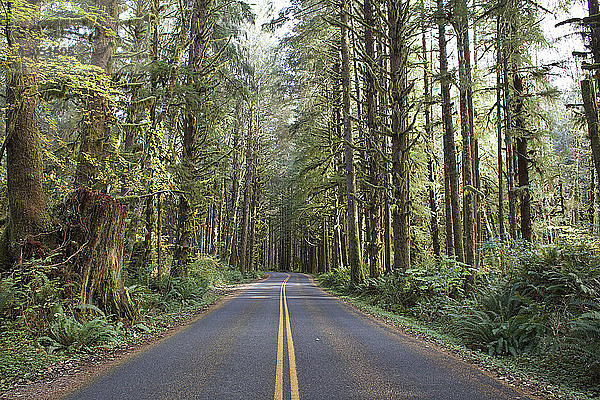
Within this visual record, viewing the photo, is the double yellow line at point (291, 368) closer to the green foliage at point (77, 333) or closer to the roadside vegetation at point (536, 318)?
the roadside vegetation at point (536, 318)

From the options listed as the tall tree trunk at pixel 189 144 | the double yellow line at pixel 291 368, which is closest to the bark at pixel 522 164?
the double yellow line at pixel 291 368

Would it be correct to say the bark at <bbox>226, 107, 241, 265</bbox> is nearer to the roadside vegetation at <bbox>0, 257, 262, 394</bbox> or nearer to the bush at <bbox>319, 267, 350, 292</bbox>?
the bush at <bbox>319, 267, 350, 292</bbox>

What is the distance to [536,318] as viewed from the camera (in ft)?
25.5

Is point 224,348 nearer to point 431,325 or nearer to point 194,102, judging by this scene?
point 431,325

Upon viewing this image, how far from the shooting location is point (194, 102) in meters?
14.0

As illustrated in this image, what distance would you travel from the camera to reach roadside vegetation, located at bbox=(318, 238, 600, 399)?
616cm

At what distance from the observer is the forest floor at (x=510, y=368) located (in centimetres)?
552

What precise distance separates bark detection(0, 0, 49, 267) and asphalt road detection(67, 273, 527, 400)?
172 inches

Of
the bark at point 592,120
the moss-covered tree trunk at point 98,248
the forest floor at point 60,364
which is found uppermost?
the bark at point 592,120

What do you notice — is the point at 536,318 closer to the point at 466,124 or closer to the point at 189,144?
the point at 466,124

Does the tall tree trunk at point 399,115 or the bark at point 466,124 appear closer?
the bark at point 466,124

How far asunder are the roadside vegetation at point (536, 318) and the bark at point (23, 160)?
970 cm

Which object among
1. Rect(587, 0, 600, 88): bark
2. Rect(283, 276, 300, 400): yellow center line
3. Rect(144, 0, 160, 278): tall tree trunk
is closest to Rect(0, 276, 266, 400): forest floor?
Rect(283, 276, 300, 400): yellow center line

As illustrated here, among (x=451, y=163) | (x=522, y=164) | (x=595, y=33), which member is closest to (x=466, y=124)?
(x=451, y=163)
